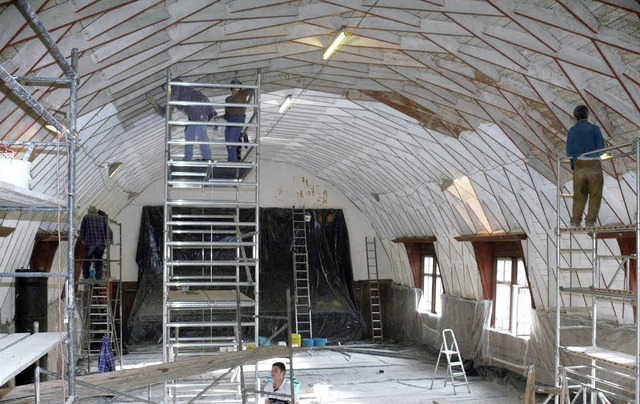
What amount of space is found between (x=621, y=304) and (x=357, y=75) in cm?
535

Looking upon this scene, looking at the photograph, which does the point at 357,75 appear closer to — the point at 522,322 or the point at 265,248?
the point at 522,322

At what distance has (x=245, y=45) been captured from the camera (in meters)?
9.45

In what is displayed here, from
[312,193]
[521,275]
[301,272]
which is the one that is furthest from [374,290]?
[521,275]

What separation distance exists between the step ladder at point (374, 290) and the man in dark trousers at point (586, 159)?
13.3 m

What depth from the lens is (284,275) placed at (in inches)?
842

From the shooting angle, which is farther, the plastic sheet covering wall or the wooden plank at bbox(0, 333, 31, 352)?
the plastic sheet covering wall

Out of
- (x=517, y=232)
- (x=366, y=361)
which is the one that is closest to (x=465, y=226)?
(x=517, y=232)

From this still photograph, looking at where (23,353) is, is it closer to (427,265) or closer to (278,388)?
(278,388)

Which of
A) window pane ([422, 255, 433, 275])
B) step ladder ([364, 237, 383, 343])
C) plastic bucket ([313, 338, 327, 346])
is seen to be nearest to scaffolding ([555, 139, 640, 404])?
window pane ([422, 255, 433, 275])

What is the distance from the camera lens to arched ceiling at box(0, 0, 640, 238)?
7227 millimetres

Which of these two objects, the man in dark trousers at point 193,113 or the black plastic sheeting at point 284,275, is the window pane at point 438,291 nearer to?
the black plastic sheeting at point 284,275

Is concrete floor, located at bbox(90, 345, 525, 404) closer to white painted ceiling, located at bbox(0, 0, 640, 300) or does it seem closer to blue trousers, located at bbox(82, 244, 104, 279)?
blue trousers, located at bbox(82, 244, 104, 279)

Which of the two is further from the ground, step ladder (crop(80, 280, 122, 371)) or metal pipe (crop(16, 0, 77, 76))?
metal pipe (crop(16, 0, 77, 76))

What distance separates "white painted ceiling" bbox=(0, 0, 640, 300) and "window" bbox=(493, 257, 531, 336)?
1087 millimetres
